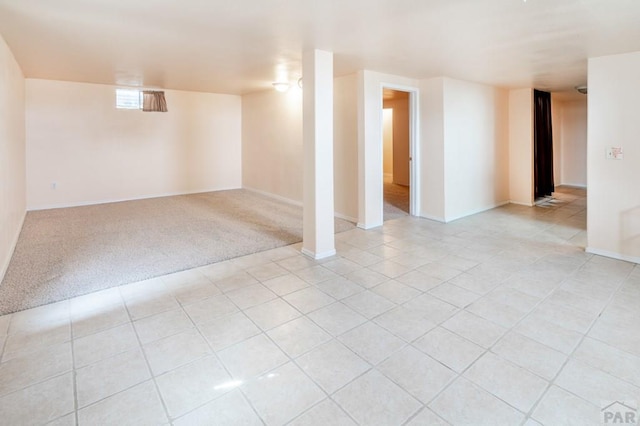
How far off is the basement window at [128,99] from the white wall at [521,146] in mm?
7317

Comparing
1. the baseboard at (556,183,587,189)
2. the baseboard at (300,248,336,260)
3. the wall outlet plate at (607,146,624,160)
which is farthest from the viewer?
the baseboard at (556,183,587,189)

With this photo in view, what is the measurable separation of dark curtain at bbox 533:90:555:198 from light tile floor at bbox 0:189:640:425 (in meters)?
3.62

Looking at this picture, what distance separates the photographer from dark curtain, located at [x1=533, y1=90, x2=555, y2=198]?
646 centimetres

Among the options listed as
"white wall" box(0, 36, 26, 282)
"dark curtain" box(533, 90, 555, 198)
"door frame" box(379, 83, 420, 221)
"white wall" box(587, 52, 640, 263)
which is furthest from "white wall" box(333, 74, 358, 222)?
"white wall" box(0, 36, 26, 282)

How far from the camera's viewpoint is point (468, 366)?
6.35ft

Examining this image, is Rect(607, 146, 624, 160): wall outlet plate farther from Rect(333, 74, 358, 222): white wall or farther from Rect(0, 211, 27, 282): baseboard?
Rect(0, 211, 27, 282): baseboard

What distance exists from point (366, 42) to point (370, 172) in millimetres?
1916

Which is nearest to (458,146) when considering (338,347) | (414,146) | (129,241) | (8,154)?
(414,146)

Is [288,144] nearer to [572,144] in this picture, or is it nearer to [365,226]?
[365,226]

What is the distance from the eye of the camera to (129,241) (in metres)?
4.34

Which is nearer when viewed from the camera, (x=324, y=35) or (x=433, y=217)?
(x=324, y=35)

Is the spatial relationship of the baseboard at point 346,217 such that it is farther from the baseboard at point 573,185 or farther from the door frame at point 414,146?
the baseboard at point 573,185

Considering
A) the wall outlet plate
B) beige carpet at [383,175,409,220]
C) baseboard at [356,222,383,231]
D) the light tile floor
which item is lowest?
the light tile floor

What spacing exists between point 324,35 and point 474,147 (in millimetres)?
3784
